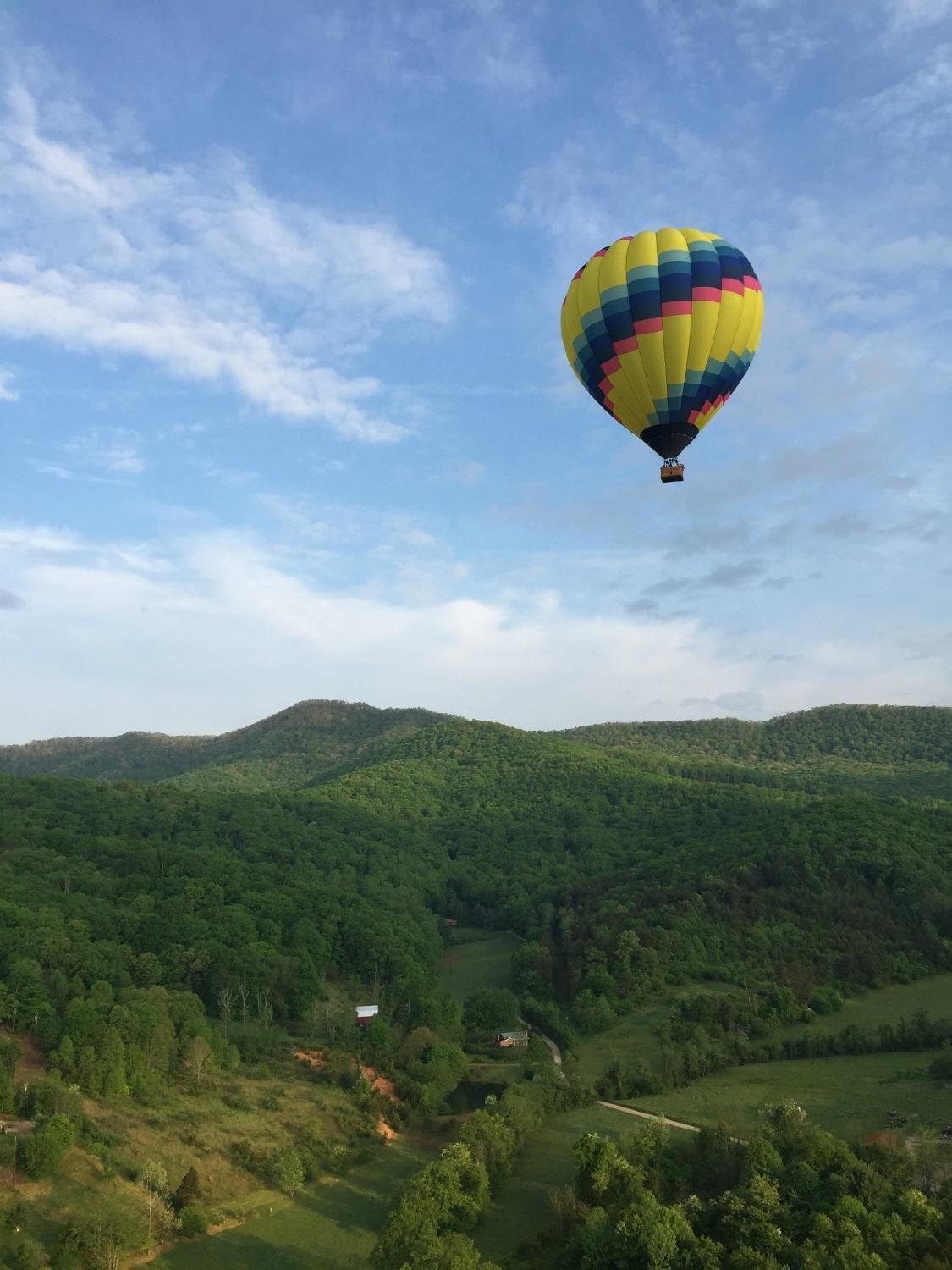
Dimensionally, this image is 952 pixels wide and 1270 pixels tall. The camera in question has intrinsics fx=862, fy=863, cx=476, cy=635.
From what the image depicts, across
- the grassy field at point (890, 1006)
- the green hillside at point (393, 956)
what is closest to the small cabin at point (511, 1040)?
the green hillside at point (393, 956)

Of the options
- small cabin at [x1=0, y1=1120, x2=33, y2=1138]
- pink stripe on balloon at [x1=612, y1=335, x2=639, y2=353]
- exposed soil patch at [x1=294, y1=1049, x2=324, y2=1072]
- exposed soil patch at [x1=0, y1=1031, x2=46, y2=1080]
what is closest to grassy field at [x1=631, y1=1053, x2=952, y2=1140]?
exposed soil patch at [x1=294, y1=1049, x2=324, y2=1072]

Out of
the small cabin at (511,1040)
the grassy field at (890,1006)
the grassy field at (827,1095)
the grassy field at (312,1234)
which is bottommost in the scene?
the grassy field at (312,1234)

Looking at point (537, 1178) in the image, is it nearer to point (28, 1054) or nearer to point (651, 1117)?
point (651, 1117)

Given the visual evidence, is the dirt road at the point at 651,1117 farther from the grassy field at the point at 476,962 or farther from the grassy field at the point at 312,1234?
the grassy field at the point at 476,962

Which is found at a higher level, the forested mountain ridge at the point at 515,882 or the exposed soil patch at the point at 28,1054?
the forested mountain ridge at the point at 515,882

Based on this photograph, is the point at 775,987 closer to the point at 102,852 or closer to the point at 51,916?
the point at 51,916
